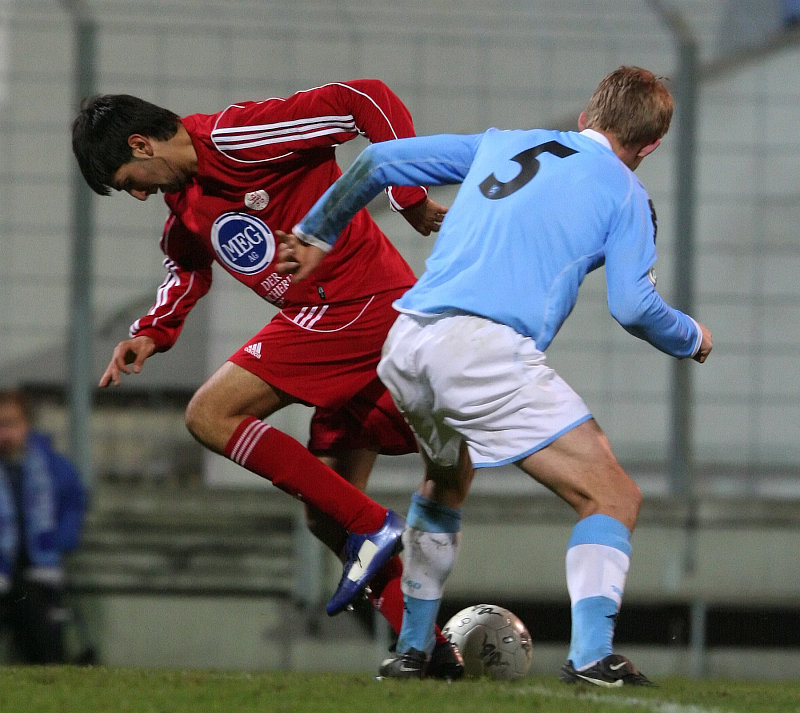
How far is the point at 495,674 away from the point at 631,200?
1424 millimetres

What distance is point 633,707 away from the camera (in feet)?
8.05

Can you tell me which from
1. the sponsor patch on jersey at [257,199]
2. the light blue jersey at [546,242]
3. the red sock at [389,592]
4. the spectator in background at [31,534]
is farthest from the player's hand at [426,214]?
the spectator in background at [31,534]

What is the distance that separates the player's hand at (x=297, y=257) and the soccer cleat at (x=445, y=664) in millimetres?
1030

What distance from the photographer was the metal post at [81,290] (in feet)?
21.0

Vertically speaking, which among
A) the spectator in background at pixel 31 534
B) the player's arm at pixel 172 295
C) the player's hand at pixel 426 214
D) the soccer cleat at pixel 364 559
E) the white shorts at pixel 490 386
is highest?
the player's hand at pixel 426 214

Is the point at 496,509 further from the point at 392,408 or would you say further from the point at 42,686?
the point at 42,686

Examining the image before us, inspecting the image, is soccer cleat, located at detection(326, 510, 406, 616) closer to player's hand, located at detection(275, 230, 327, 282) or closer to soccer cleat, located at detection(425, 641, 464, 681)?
soccer cleat, located at detection(425, 641, 464, 681)

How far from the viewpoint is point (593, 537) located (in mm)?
2754

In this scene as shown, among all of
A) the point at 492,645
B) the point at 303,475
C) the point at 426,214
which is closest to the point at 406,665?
the point at 492,645

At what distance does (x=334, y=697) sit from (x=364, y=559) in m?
0.77

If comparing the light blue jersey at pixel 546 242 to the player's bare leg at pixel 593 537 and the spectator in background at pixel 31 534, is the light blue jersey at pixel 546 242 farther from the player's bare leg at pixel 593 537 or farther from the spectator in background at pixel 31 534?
the spectator in background at pixel 31 534

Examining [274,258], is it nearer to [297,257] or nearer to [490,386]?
[297,257]

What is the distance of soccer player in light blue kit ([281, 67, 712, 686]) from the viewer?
2.74 meters

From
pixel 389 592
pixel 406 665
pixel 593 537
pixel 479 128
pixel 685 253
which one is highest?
pixel 479 128
